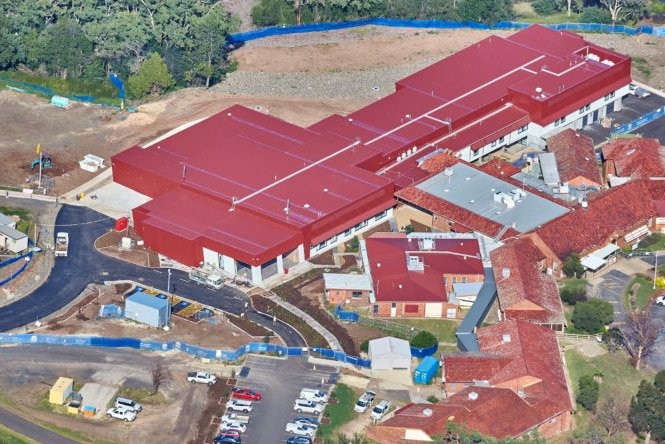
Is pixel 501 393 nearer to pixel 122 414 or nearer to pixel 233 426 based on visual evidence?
pixel 233 426

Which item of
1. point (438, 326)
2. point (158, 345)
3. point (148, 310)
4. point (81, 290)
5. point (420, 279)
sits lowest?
point (438, 326)

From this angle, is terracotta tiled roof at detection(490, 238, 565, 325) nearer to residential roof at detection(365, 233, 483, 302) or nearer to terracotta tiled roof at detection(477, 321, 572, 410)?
terracotta tiled roof at detection(477, 321, 572, 410)

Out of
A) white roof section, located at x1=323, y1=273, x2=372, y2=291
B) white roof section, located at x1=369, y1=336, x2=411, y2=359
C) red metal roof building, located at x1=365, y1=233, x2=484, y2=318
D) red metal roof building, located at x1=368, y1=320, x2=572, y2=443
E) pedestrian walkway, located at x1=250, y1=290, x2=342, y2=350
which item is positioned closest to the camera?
red metal roof building, located at x1=368, y1=320, x2=572, y2=443

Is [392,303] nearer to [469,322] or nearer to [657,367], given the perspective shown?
[469,322]

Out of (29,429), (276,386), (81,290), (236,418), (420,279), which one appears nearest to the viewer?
(29,429)

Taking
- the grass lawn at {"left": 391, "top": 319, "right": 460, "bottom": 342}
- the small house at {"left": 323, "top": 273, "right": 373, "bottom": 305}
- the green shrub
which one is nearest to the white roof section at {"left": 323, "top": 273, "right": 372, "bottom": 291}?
the small house at {"left": 323, "top": 273, "right": 373, "bottom": 305}

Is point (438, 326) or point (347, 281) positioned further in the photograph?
point (347, 281)

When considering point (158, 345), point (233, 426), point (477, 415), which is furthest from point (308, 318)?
point (477, 415)
